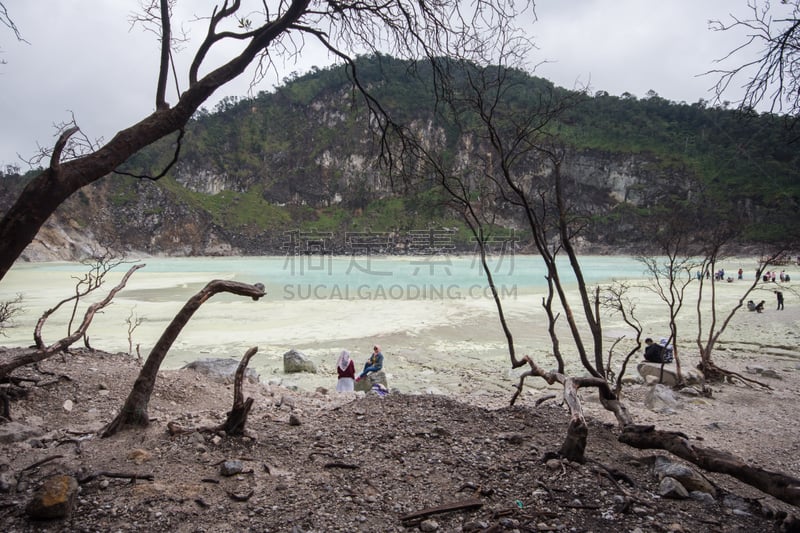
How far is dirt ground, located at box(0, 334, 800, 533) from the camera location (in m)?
2.36

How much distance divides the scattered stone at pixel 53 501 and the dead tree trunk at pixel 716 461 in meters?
3.74

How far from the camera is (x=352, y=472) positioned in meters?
2.95

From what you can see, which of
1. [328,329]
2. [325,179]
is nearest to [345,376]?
[328,329]

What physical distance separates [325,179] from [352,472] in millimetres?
130434

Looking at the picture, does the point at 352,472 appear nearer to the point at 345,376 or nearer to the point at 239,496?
the point at 239,496

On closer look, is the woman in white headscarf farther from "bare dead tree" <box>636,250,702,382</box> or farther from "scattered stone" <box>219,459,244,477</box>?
"bare dead tree" <box>636,250,702,382</box>

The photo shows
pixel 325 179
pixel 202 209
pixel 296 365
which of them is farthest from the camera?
pixel 325 179

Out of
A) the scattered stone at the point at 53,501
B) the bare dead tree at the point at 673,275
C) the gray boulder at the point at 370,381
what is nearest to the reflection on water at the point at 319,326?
the gray boulder at the point at 370,381

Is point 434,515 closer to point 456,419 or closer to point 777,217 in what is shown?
point 456,419

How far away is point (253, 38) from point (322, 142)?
451 feet

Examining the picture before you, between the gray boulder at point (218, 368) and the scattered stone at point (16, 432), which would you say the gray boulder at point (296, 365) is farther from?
the scattered stone at point (16, 432)

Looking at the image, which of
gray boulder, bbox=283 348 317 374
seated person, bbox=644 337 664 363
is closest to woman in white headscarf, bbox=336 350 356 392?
gray boulder, bbox=283 348 317 374

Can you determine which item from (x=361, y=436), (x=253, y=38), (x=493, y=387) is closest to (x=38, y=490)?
(x=361, y=436)

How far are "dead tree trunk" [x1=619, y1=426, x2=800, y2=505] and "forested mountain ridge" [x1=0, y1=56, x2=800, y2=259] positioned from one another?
74.4m
